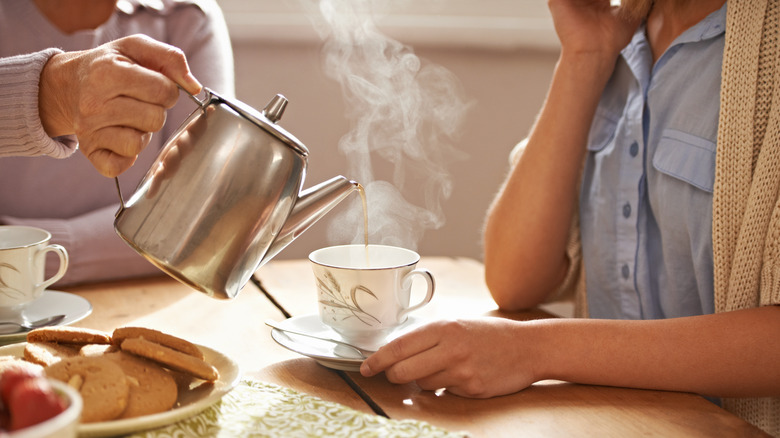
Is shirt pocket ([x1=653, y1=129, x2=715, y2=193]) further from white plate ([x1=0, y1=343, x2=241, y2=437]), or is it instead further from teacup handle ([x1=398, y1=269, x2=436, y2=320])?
white plate ([x1=0, y1=343, x2=241, y2=437])

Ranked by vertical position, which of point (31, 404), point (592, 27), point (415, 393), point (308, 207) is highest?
point (592, 27)

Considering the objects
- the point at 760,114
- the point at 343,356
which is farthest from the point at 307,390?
the point at 760,114

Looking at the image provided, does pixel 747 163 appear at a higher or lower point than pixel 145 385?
higher

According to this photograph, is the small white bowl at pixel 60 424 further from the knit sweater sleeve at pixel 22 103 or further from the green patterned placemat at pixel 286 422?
the knit sweater sleeve at pixel 22 103

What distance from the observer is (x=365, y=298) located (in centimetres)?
86

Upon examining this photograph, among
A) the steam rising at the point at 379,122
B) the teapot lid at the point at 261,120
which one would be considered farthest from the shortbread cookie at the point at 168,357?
the steam rising at the point at 379,122

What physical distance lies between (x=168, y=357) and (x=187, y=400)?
52 millimetres

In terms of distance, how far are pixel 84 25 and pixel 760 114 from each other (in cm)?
145

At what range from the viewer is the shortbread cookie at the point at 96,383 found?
0.59 m

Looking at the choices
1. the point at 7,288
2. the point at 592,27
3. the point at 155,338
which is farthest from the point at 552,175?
the point at 7,288

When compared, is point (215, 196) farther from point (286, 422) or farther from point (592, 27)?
point (592, 27)

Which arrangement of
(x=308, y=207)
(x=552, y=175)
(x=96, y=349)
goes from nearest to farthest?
1. (x=96, y=349)
2. (x=308, y=207)
3. (x=552, y=175)

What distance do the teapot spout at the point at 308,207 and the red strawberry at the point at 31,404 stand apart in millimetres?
358

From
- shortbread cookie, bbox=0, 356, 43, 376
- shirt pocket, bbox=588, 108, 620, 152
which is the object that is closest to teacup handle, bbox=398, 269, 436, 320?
shortbread cookie, bbox=0, 356, 43, 376
